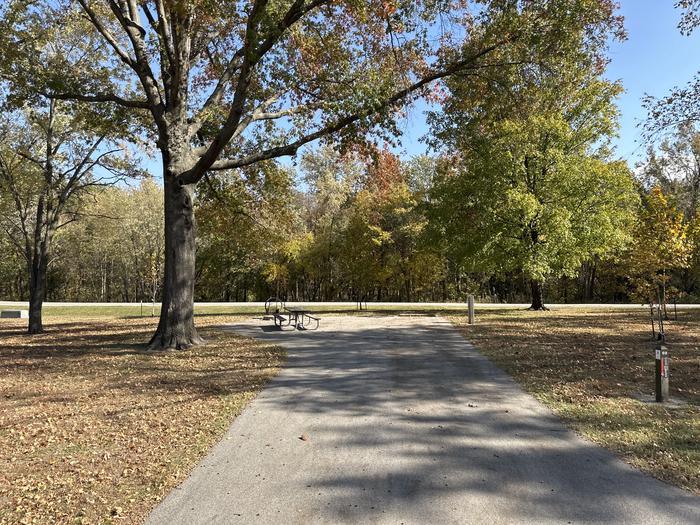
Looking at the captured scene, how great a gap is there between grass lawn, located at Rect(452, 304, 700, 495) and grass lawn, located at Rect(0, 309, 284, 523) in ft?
14.2

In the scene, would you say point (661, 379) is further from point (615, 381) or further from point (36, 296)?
point (36, 296)

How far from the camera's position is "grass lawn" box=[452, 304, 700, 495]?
491 cm

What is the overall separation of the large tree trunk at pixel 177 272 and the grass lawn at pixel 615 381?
708cm

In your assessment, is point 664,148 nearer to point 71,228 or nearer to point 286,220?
point 286,220

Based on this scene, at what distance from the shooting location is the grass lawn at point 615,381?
4906mm

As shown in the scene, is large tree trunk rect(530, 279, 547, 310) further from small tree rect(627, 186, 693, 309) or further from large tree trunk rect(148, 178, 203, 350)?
large tree trunk rect(148, 178, 203, 350)

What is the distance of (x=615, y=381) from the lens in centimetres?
802

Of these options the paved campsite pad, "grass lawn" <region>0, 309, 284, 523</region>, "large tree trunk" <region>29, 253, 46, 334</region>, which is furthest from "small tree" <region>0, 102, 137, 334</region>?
the paved campsite pad

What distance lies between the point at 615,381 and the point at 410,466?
5.28m

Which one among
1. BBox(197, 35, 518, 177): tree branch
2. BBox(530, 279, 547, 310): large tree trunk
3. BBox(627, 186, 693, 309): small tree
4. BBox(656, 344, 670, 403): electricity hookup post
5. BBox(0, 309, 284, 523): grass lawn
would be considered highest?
BBox(197, 35, 518, 177): tree branch

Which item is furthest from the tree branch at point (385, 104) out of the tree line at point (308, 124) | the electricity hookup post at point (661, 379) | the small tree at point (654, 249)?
the electricity hookup post at point (661, 379)

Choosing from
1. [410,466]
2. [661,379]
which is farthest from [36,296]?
[661,379]

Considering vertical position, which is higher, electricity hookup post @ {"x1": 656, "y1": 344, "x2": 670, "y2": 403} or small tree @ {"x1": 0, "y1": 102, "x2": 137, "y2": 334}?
small tree @ {"x1": 0, "y1": 102, "x2": 137, "y2": 334}

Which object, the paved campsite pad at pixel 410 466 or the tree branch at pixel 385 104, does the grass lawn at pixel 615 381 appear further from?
the tree branch at pixel 385 104
